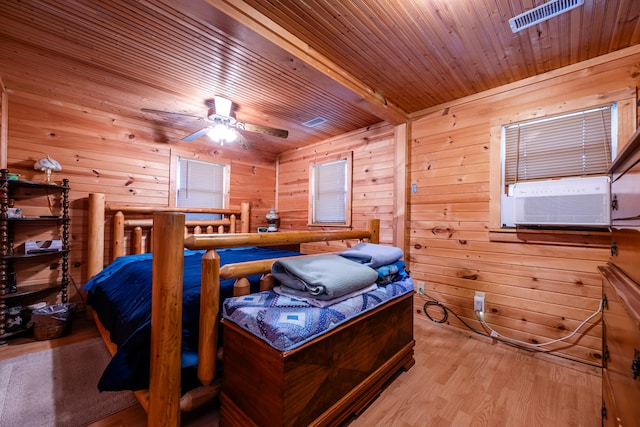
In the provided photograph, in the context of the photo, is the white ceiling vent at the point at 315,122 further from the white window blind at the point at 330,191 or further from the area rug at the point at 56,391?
the area rug at the point at 56,391

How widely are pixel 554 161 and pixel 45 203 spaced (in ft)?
15.9

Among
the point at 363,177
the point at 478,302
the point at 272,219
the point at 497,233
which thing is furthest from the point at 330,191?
the point at 478,302

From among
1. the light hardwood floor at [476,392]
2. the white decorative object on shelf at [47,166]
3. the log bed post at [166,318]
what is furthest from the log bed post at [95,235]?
the log bed post at [166,318]

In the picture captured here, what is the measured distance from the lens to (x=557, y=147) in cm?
215

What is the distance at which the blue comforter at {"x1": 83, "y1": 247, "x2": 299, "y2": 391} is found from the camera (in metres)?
1.21

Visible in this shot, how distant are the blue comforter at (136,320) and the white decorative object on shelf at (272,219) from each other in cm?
229

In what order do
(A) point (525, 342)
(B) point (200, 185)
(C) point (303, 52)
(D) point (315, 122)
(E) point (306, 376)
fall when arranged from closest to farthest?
1. (E) point (306, 376)
2. (C) point (303, 52)
3. (A) point (525, 342)
4. (D) point (315, 122)
5. (B) point (200, 185)

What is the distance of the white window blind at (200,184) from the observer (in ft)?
12.2

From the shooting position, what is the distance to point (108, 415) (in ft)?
4.74

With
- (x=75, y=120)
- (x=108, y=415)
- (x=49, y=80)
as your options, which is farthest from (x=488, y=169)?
(x=75, y=120)

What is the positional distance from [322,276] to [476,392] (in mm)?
1322


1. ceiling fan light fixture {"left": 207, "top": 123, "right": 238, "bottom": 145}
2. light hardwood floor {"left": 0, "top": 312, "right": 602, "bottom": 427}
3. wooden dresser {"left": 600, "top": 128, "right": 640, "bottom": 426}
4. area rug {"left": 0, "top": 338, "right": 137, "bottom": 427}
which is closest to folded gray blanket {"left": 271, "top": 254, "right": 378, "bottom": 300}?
light hardwood floor {"left": 0, "top": 312, "right": 602, "bottom": 427}

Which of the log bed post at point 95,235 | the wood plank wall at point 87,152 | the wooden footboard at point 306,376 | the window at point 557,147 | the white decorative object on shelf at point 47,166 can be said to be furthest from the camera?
the log bed post at point 95,235

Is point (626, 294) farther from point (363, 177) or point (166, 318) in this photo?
point (363, 177)
